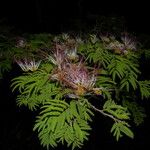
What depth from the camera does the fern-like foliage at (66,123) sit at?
1.61 m

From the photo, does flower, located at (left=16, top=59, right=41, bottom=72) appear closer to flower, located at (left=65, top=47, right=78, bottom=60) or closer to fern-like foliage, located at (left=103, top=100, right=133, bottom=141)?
flower, located at (left=65, top=47, right=78, bottom=60)

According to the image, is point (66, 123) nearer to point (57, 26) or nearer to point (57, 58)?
point (57, 58)

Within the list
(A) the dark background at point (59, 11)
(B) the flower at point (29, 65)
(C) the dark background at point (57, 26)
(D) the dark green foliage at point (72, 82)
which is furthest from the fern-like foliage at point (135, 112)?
(A) the dark background at point (59, 11)

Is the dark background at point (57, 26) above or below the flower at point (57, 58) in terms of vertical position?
below

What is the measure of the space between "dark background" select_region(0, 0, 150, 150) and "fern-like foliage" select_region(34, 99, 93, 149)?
48.4 inches

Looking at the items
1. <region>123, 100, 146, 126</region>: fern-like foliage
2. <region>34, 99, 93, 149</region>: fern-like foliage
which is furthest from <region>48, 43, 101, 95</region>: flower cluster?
<region>123, 100, 146, 126</region>: fern-like foliage

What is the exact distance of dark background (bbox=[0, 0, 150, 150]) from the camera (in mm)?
4863

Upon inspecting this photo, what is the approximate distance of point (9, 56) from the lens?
229cm

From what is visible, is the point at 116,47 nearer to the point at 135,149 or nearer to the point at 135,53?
the point at 135,53

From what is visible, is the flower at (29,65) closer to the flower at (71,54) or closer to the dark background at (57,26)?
the flower at (71,54)

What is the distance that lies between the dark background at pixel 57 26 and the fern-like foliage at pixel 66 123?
1.23m

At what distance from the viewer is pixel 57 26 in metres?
8.48

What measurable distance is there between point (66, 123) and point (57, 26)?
7039 millimetres

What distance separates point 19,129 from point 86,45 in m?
3.47
